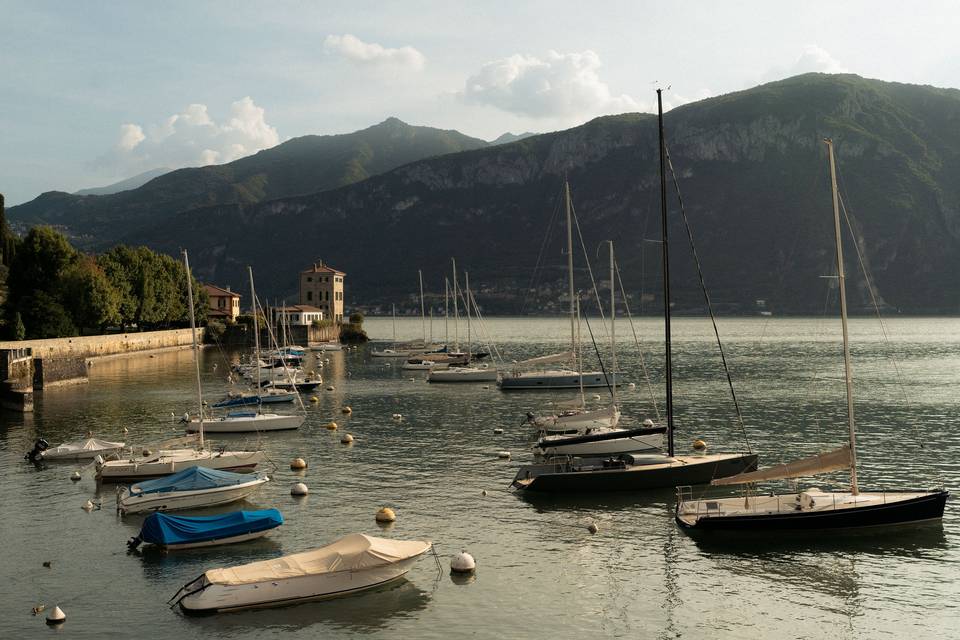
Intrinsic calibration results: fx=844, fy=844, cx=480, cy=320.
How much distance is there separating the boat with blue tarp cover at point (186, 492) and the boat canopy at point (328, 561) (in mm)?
11652

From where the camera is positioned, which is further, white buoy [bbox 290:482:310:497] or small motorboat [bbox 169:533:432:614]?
white buoy [bbox 290:482:310:497]

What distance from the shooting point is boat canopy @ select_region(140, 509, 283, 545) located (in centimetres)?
3384

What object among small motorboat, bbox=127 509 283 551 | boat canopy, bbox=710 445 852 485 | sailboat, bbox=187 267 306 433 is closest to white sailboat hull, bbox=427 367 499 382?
→ sailboat, bbox=187 267 306 433

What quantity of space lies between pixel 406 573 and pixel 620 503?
45.5ft

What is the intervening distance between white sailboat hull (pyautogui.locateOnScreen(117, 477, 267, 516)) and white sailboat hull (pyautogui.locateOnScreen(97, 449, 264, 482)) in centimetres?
489

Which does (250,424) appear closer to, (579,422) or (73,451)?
(73,451)

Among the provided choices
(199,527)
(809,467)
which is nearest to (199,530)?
(199,527)

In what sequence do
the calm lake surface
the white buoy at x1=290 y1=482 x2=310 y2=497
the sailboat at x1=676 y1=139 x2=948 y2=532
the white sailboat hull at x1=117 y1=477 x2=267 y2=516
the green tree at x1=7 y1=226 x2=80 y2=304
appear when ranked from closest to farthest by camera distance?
1. the calm lake surface
2. the sailboat at x1=676 y1=139 x2=948 y2=532
3. the white sailboat hull at x1=117 y1=477 x2=267 y2=516
4. the white buoy at x1=290 y1=482 x2=310 y2=497
5. the green tree at x1=7 y1=226 x2=80 y2=304

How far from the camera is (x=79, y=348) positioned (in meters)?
114

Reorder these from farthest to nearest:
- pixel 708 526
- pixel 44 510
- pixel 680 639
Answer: pixel 44 510
pixel 708 526
pixel 680 639

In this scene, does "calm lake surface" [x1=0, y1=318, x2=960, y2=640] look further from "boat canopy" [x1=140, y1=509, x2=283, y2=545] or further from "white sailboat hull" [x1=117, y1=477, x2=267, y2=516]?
"white sailboat hull" [x1=117, y1=477, x2=267, y2=516]

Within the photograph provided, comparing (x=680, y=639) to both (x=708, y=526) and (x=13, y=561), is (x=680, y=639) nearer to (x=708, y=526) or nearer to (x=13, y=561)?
(x=708, y=526)

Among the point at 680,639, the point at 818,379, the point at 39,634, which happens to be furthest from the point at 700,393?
the point at 39,634

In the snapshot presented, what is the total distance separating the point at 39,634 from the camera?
2636 centimetres
